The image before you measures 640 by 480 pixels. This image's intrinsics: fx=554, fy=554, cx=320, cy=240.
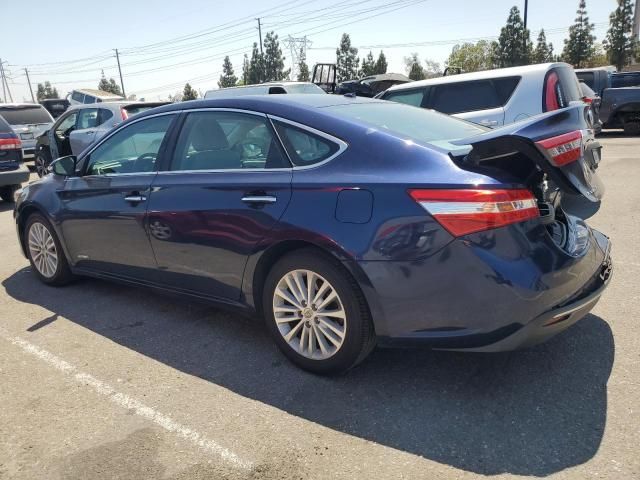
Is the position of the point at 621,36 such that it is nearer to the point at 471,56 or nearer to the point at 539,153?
the point at 471,56

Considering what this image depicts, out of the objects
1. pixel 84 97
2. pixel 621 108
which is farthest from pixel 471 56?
pixel 621 108

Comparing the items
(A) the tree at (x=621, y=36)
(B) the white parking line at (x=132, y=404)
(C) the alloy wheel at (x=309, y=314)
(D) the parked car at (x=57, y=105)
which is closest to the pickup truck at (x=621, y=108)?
(C) the alloy wheel at (x=309, y=314)

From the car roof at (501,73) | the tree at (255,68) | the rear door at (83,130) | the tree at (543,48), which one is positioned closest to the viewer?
the car roof at (501,73)

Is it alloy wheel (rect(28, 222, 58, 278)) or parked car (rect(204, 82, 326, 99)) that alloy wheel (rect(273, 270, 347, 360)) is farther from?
parked car (rect(204, 82, 326, 99))

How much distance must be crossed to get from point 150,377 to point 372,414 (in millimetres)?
1382

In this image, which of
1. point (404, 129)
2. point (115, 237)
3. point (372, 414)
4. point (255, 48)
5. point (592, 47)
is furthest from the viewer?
point (255, 48)

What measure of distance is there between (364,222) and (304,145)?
0.68 meters

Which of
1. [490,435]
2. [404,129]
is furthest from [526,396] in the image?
[404,129]

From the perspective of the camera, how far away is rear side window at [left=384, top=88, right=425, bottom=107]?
8039 mm

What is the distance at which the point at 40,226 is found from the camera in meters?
5.05

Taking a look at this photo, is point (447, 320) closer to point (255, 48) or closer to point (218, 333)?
point (218, 333)

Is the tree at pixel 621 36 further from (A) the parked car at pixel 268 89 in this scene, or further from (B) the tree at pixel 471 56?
(A) the parked car at pixel 268 89

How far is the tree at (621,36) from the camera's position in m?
54.0

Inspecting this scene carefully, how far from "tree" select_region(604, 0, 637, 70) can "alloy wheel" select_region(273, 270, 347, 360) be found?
203 feet
